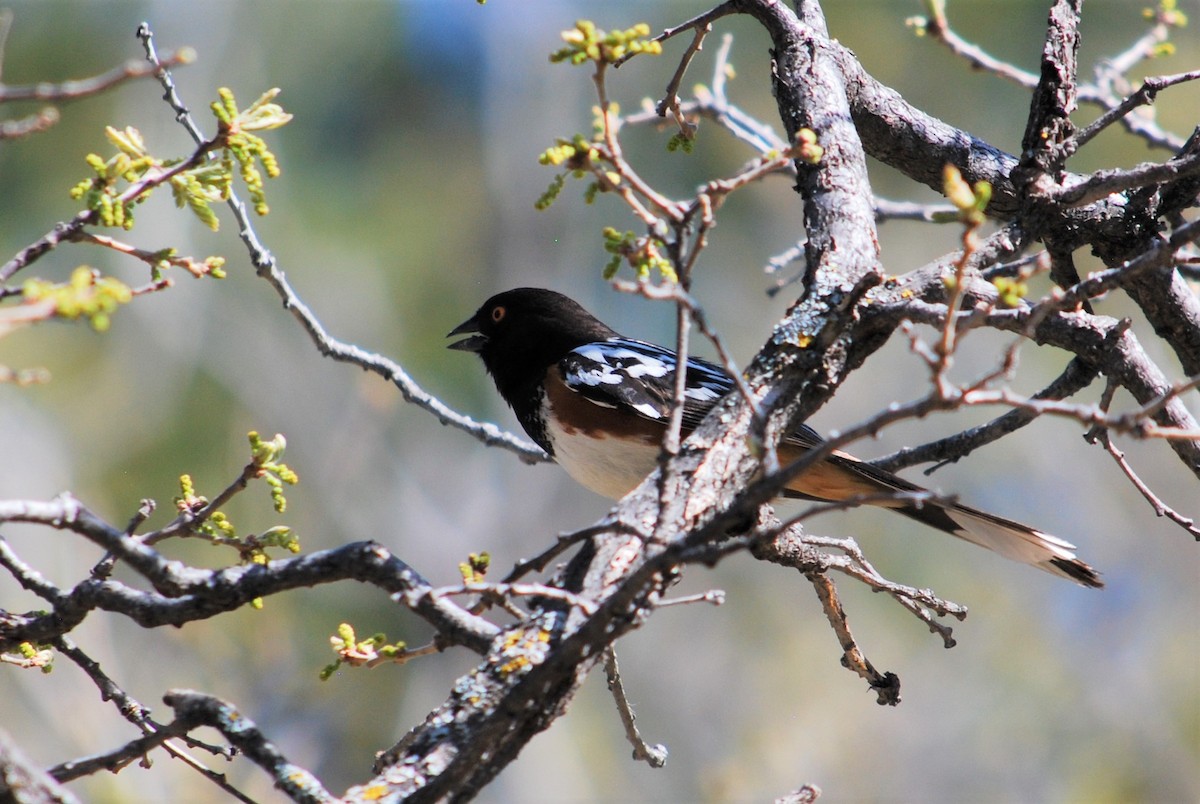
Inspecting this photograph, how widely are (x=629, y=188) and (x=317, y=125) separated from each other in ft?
51.8

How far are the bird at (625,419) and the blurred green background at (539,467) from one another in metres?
4.93

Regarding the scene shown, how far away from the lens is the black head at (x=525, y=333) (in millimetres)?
4148

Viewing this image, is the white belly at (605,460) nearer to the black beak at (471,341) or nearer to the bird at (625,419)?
the bird at (625,419)

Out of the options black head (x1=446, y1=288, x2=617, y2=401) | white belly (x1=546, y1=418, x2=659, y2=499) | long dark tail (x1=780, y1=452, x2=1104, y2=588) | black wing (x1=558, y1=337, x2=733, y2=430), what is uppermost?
black head (x1=446, y1=288, x2=617, y2=401)

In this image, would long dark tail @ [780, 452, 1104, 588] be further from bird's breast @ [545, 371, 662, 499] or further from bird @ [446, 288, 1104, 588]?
bird's breast @ [545, 371, 662, 499]

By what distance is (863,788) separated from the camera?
1066 cm

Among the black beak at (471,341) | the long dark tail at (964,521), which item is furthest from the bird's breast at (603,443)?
the black beak at (471,341)

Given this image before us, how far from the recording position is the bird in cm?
312

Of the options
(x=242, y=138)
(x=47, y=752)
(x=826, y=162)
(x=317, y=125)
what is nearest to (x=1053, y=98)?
(x=826, y=162)

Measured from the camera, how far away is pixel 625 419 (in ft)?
11.7

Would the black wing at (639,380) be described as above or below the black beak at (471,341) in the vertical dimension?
below

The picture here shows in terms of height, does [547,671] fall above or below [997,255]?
below

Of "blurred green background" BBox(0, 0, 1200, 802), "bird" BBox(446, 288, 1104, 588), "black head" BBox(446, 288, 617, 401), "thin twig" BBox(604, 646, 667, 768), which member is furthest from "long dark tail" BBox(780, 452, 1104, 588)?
"blurred green background" BBox(0, 0, 1200, 802)

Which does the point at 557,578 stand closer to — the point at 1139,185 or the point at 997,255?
the point at 997,255
